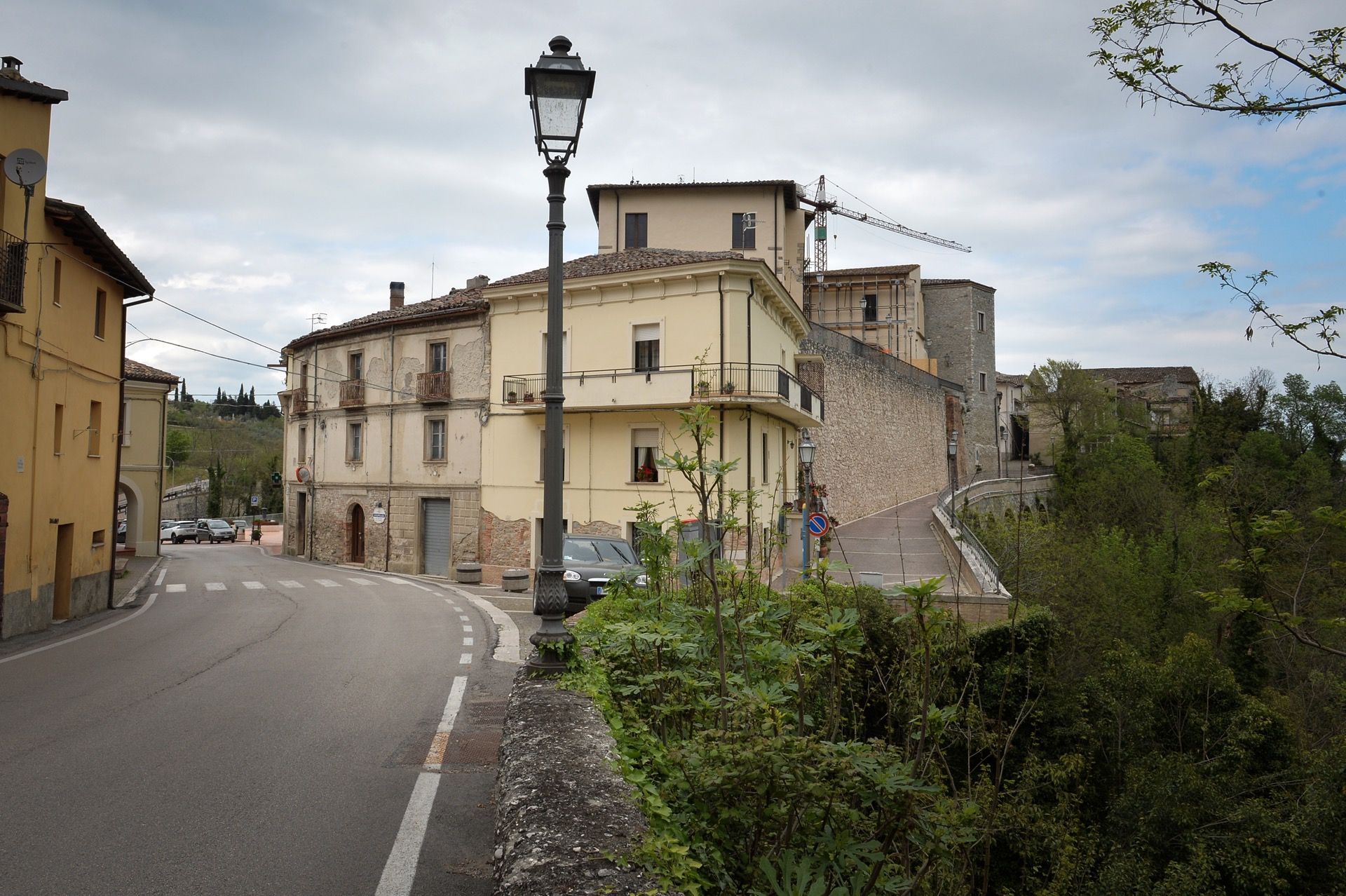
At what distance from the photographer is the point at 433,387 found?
27.0m

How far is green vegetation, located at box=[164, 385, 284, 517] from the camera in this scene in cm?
6812

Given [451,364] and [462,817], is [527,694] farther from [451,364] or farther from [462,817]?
[451,364]

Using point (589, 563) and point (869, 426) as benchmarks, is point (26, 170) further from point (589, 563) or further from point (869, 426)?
point (869, 426)

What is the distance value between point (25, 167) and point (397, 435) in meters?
15.9

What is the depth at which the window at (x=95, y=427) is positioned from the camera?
666 inches

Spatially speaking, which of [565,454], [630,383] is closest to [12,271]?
[630,383]

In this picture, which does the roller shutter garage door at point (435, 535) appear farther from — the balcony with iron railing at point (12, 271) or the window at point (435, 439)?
the balcony with iron railing at point (12, 271)

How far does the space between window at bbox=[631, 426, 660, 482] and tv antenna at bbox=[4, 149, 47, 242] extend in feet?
45.5

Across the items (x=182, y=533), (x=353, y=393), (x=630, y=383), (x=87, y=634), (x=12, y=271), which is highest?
(x=353, y=393)

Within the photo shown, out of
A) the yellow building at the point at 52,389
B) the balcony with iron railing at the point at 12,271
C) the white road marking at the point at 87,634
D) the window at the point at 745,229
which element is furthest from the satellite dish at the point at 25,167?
the window at the point at 745,229

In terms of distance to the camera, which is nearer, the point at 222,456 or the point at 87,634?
the point at 87,634

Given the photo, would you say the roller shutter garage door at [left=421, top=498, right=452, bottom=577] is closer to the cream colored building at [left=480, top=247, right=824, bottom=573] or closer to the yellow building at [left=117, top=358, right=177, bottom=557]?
the cream colored building at [left=480, top=247, right=824, bottom=573]

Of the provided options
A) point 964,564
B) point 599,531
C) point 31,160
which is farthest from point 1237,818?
point 31,160

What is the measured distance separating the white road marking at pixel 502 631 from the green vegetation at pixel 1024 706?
13.5 feet
